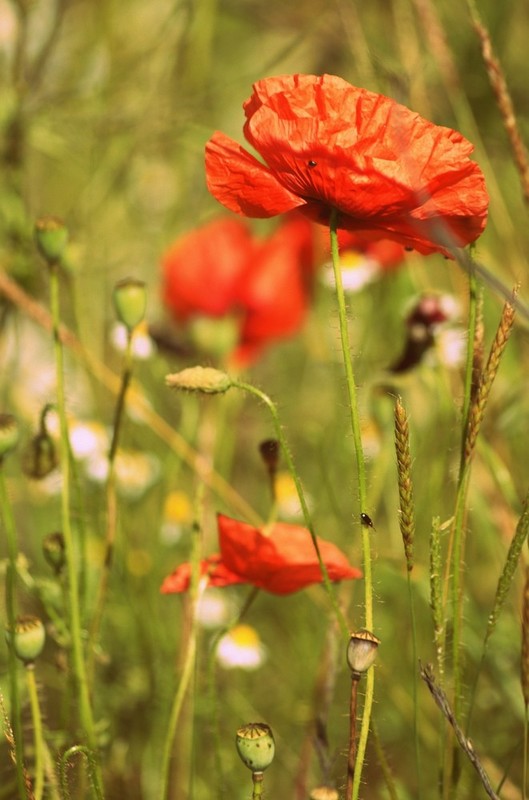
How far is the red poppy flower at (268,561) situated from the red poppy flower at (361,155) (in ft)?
0.61

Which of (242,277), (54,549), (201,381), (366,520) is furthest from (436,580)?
(242,277)

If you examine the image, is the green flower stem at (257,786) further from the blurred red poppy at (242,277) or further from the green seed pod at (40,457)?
the blurred red poppy at (242,277)

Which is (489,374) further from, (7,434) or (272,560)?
(7,434)

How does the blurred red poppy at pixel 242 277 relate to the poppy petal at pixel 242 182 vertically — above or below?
above

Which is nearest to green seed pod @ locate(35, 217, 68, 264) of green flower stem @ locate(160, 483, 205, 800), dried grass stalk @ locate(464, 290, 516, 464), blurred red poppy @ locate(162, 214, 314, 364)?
green flower stem @ locate(160, 483, 205, 800)

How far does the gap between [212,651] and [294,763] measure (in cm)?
37

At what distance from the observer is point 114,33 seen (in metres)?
1.56

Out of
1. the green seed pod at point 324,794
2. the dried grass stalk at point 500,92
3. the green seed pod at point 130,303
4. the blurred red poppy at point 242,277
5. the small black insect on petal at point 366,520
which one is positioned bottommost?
the green seed pod at point 324,794

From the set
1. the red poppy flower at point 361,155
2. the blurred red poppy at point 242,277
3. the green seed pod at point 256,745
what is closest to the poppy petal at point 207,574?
the green seed pod at point 256,745

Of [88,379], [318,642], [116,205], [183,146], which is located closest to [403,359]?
[318,642]

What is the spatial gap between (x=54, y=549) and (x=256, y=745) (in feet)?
0.70

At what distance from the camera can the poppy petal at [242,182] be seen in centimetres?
52

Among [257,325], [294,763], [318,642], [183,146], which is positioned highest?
[183,146]

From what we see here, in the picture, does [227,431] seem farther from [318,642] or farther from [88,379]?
[318,642]
